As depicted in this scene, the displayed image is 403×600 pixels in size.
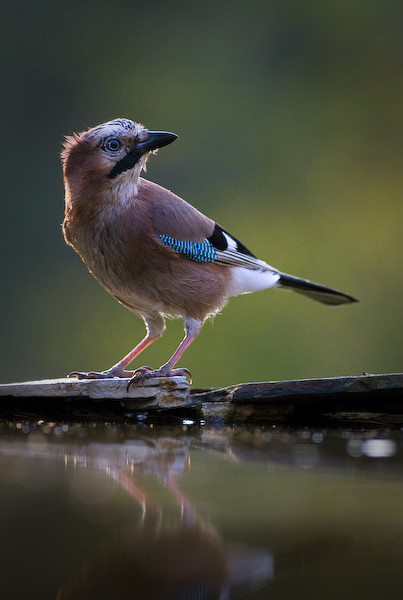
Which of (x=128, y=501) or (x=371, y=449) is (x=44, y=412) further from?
(x=128, y=501)

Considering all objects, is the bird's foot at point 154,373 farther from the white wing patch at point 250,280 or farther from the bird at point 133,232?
the white wing patch at point 250,280

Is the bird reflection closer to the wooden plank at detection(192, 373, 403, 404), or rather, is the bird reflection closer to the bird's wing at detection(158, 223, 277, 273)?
the wooden plank at detection(192, 373, 403, 404)

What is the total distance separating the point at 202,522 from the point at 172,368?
167 centimetres

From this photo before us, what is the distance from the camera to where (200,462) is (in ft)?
3.94

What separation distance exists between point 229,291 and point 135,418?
94 centimetres

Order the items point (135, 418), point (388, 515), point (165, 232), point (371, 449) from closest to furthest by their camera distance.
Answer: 1. point (388, 515)
2. point (371, 449)
3. point (135, 418)
4. point (165, 232)

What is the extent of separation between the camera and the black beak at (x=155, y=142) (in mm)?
2520

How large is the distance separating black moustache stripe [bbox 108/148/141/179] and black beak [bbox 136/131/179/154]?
0.07 ft

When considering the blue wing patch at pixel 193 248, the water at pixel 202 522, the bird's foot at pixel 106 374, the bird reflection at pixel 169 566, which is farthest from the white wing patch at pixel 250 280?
the bird reflection at pixel 169 566

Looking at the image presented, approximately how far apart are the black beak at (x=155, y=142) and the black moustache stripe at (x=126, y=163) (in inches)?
0.9

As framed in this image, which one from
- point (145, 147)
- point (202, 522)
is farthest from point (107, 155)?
point (202, 522)

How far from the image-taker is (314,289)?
324 centimetres

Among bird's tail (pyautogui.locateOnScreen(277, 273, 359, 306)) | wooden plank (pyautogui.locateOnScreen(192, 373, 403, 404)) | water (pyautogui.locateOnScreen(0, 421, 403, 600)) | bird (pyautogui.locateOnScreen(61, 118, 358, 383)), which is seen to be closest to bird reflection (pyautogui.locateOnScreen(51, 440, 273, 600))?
water (pyautogui.locateOnScreen(0, 421, 403, 600))

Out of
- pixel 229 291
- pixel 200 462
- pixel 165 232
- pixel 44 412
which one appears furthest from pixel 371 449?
pixel 229 291
